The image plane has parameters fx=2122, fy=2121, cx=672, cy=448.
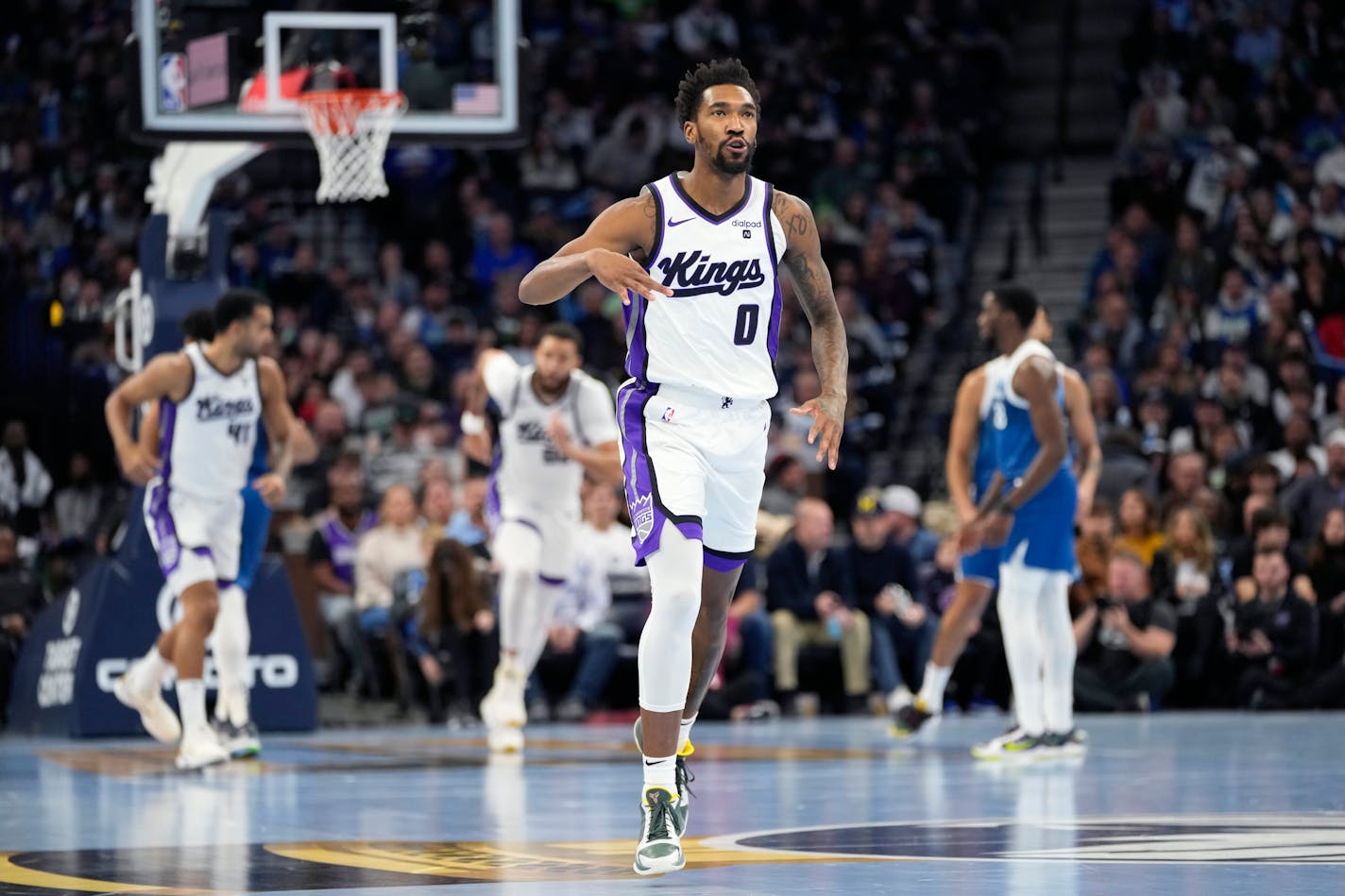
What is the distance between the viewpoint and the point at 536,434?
11906 mm

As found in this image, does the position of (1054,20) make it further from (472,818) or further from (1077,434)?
(472,818)

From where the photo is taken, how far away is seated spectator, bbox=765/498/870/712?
1590cm

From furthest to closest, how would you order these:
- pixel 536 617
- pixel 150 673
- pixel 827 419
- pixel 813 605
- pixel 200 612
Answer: pixel 813 605, pixel 536 617, pixel 150 673, pixel 200 612, pixel 827 419

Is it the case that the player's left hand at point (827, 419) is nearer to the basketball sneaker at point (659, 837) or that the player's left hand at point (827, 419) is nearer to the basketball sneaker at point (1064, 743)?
the basketball sneaker at point (659, 837)

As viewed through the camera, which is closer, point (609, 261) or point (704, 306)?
point (609, 261)

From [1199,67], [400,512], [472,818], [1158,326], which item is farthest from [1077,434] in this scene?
[1199,67]

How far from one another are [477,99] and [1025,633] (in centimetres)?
510

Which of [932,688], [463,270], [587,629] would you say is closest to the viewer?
[932,688]

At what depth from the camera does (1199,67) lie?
22578mm

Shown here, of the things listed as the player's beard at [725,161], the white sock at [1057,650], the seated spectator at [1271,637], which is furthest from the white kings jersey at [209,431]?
the seated spectator at [1271,637]

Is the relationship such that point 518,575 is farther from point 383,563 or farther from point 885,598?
point 885,598

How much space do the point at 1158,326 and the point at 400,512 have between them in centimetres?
766

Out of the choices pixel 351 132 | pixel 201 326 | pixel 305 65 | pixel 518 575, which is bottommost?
pixel 518 575

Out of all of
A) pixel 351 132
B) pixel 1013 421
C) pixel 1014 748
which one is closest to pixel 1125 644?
pixel 1014 748
